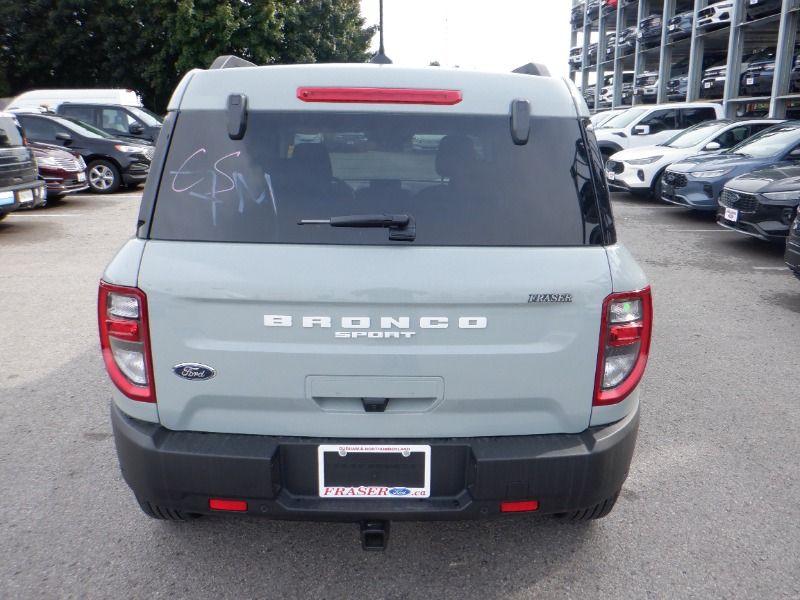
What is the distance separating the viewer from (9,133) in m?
10.3

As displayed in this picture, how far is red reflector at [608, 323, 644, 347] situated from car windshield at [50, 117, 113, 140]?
1449 cm

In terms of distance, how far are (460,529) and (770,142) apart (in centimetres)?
1047

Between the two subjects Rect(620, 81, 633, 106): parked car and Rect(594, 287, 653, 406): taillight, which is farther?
Rect(620, 81, 633, 106): parked car

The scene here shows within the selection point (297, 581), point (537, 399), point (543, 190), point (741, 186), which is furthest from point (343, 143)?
point (741, 186)

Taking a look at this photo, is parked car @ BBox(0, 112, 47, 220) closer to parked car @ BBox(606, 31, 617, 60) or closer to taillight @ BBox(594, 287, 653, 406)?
taillight @ BBox(594, 287, 653, 406)

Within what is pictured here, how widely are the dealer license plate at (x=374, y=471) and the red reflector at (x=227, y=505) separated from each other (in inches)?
10.5

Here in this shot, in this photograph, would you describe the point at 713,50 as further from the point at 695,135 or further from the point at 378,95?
the point at 378,95

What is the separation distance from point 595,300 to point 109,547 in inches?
84.4

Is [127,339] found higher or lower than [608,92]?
lower

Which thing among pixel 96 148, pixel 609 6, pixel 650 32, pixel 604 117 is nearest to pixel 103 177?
pixel 96 148

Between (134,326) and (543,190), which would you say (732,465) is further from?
(134,326)

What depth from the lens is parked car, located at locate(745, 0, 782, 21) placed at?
65.8 feet

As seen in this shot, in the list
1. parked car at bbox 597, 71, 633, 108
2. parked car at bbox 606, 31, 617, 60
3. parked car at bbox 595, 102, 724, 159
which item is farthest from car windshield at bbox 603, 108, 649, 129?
parked car at bbox 606, 31, 617, 60

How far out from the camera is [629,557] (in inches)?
113
